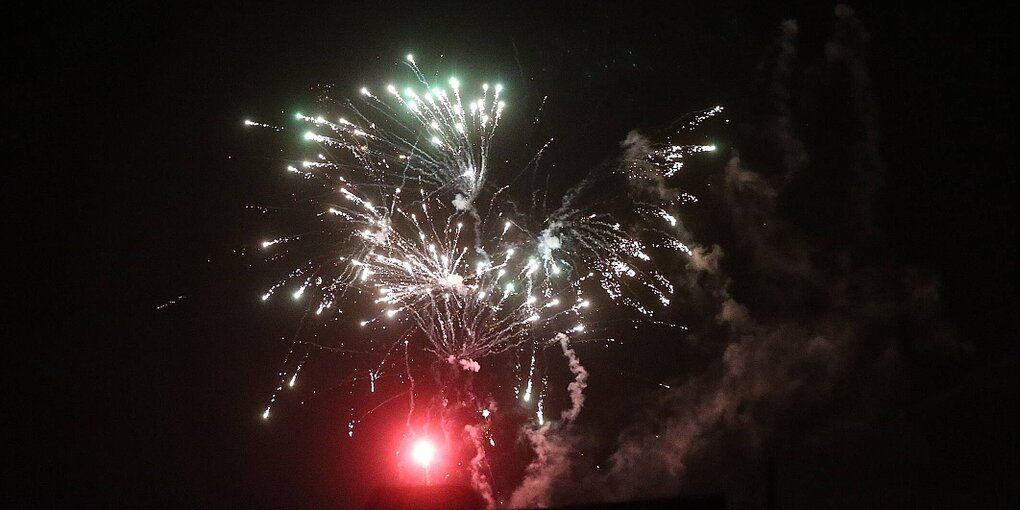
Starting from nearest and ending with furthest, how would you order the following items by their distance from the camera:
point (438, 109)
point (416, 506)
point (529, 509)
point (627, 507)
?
point (529, 509)
point (627, 507)
point (416, 506)
point (438, 109)

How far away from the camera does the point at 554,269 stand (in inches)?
604

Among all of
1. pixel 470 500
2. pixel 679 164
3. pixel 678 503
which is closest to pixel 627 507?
pixel 678 503

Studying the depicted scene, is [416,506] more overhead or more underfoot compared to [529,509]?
more overhead

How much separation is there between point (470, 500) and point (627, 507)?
3973 mm

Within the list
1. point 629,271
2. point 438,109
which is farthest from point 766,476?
point 438,109

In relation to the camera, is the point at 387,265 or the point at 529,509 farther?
the point at 387,265

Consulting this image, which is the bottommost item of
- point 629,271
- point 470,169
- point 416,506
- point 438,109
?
point 416,506

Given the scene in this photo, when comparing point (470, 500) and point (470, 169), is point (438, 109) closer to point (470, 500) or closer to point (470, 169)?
point (470, 169)

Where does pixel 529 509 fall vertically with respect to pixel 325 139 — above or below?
below

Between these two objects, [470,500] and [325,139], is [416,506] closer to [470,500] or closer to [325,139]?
[470,500]

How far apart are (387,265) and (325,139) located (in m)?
2.55

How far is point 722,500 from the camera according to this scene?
11062 millimetres

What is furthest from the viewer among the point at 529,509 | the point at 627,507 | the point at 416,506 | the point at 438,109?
the point at 438,109

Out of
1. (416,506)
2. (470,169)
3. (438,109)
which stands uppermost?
(438,109)
